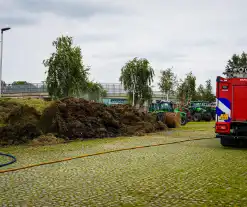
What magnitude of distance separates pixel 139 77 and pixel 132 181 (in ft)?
139

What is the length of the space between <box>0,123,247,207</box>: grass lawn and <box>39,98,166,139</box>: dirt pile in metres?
4.88

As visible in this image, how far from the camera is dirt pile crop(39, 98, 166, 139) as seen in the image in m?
16.1

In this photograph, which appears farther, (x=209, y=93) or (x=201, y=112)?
(x=209, y=93)

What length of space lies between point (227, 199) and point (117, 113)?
14.9 meters

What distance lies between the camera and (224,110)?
42.2 feet

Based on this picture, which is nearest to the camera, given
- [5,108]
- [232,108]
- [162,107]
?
[232,108]

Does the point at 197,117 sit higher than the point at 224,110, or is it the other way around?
the point at 224,110

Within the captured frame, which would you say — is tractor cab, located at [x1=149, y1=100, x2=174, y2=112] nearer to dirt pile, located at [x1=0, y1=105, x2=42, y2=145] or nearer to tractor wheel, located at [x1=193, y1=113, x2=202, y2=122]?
tractor wheel, located at [x1=193, y1=113, x2=202, y2=122]

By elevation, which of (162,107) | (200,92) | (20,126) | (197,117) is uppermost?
(200,92)

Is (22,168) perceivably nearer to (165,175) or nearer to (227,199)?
(165,175)

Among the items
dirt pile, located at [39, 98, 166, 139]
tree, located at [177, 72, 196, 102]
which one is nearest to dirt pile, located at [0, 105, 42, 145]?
dirt pile, located at [39, 98, 166, 139]

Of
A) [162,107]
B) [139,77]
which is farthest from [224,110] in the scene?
[139,77]

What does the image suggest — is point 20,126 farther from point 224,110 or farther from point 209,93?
point 209,93

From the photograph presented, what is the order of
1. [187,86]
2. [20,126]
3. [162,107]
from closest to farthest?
[20,126], [162,107], [187,86]
